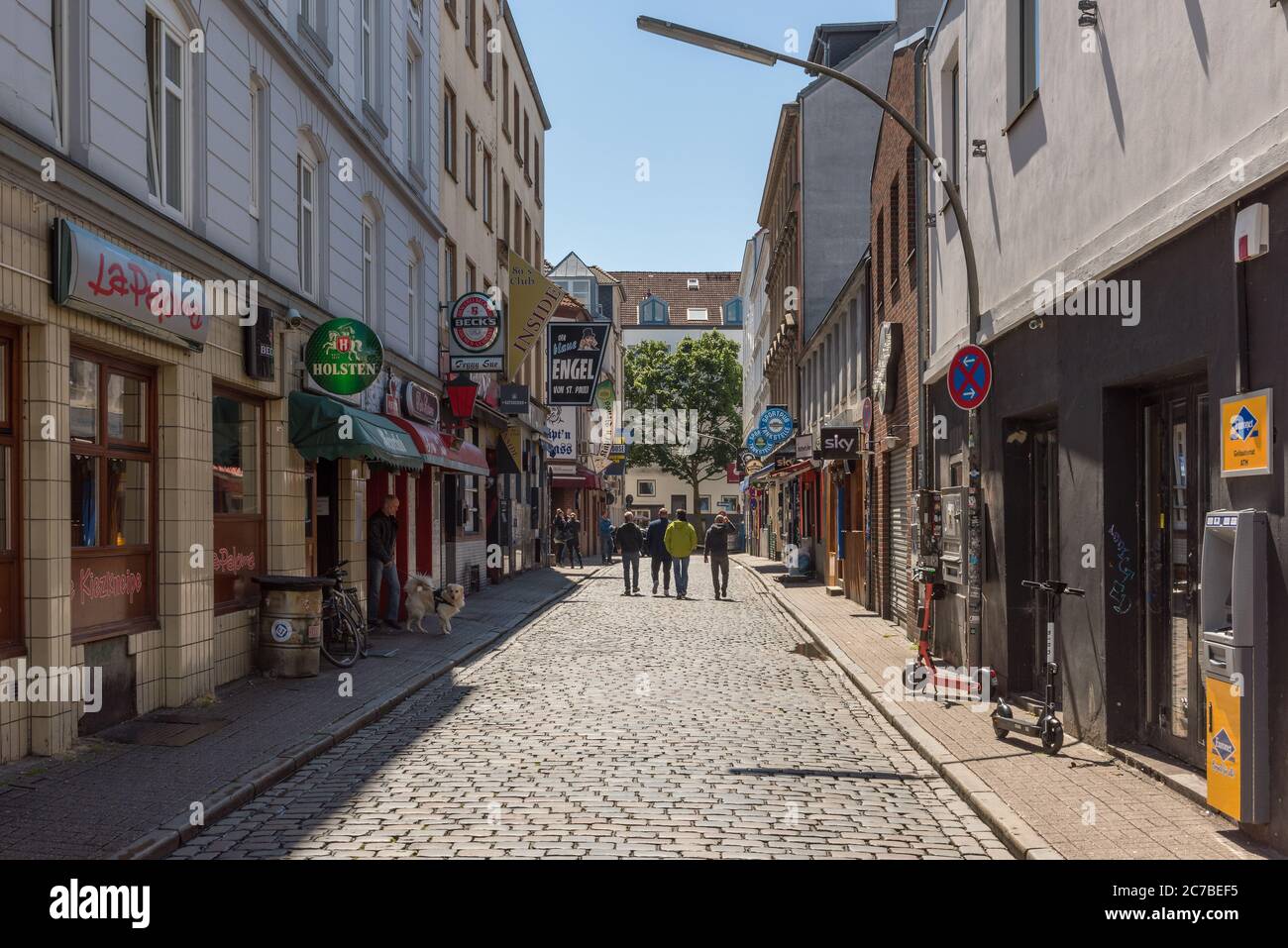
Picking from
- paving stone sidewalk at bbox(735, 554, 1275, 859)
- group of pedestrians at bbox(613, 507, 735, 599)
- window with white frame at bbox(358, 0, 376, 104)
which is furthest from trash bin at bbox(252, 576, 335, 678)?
group of pedestrians at bbox(613, 507, 735, 599)

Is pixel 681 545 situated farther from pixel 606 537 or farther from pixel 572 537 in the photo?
pixel 606 537

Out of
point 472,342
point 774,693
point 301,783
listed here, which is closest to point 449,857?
point 301,783

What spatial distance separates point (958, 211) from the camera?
10523 millimetres

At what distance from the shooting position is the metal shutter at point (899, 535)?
17.4 m

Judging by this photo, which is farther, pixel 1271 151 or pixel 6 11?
pixel 6 11

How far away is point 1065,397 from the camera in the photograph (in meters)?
9.35

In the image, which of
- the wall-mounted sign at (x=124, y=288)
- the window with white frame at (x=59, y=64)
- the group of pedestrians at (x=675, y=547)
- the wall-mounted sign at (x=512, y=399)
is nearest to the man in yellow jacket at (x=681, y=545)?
the group of pedestrians at (x=675, y=547)

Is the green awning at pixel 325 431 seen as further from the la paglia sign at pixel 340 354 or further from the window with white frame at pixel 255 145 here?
the window with white frame at pixel 255 145

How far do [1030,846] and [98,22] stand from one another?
839 cm

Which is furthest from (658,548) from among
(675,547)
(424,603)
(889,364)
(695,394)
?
(695,394)

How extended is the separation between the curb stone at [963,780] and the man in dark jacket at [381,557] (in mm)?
6457

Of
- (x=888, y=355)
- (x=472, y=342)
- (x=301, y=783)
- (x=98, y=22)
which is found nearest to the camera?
(x=301, y=783)

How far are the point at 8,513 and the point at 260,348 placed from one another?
4.42 meters

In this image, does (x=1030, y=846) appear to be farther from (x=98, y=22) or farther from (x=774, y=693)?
(x=98, y=22)
